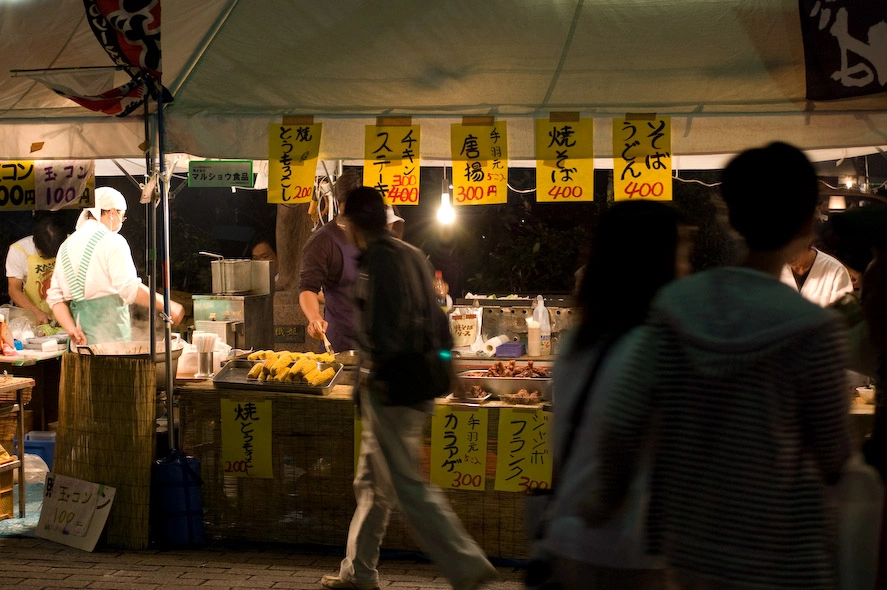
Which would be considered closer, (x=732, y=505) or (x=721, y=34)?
(x=732, y=505)

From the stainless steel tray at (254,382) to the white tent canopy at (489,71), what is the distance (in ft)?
4.86

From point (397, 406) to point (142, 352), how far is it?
2.71 metres

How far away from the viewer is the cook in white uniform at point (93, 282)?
24.7 feet

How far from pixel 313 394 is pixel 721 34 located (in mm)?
3653

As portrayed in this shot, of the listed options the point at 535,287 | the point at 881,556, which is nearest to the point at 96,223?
the point at 881,556

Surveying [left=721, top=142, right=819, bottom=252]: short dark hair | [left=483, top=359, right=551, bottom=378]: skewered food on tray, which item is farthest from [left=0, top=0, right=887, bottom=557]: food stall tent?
[left=721, top=142, right=819, bottom=252]: short dark hair

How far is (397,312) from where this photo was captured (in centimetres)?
458

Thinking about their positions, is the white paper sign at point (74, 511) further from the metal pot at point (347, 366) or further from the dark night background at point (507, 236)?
the dark night background at point (507, 236)

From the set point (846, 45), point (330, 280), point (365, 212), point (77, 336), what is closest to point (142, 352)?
point (77, 336)

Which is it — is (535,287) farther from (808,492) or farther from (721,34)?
(808,492)

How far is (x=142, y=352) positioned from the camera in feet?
21.5

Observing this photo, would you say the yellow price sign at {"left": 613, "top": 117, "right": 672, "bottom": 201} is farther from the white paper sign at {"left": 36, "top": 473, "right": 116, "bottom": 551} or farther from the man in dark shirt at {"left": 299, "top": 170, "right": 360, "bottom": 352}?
the white paper sign at {"left": 36, "top": 473, "right": 116, "bottom": 551}

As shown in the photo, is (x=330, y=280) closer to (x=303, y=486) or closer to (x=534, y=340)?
(x=534, y=340)

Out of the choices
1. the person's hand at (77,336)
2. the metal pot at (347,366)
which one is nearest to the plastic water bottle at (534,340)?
the metal pot at (347,366)
